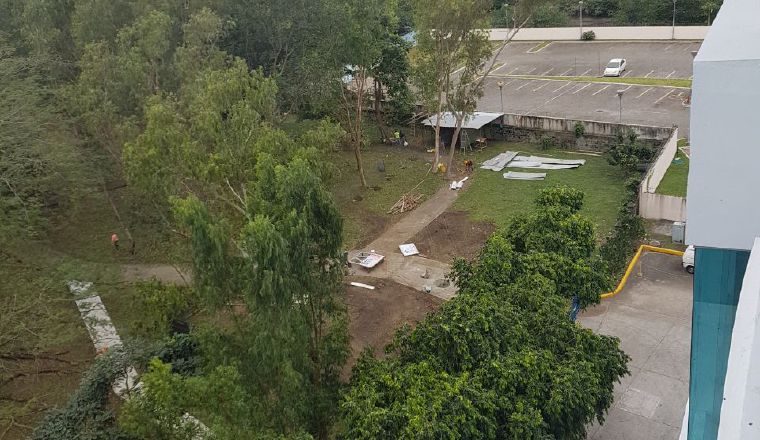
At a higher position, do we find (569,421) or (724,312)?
(724,312)

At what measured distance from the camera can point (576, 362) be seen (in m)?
11.6

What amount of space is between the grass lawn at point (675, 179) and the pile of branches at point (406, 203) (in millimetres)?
9095

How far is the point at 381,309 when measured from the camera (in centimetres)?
1822

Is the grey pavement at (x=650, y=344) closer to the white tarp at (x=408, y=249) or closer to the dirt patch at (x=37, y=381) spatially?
the white tarp at (x=408, y=249)

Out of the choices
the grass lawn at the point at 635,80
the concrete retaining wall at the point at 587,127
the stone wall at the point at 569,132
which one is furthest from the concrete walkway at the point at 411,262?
the grass lawn at the point at 635,80

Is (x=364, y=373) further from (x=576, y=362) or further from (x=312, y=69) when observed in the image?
(x=312, y=69)

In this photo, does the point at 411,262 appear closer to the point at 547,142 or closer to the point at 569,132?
the point at 547,142

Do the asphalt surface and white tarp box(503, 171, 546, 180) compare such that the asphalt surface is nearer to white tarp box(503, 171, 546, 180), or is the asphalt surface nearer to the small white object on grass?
white tarp box(503, 171, 546, 180)

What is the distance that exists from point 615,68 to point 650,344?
26.6 m

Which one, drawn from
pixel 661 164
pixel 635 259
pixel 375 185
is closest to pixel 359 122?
pixel 375 185

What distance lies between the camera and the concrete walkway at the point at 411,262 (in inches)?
763

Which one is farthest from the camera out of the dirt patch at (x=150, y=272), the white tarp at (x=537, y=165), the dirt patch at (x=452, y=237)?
the white tarp at (x=537, y=165)

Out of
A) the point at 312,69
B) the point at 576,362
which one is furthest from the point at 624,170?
the point at 576,362

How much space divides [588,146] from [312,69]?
43.7 feet
